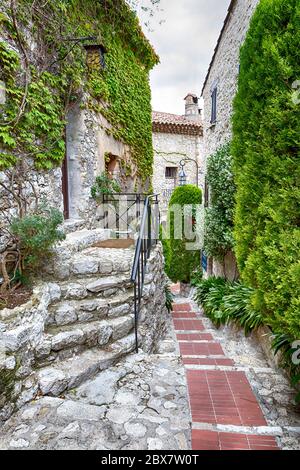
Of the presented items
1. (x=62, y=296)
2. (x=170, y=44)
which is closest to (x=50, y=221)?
(x=62, y=296)

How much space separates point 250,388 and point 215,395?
1.11ft

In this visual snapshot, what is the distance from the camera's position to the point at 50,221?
302cm

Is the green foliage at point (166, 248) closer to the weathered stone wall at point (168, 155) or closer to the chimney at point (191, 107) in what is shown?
the weathered stone wall at point (168, 155)

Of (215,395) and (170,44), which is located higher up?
(170,44)

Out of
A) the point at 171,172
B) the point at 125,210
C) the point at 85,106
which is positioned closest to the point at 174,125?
the point at 171,172

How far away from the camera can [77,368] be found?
7.57 ft

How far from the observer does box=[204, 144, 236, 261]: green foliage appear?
5.67 meters

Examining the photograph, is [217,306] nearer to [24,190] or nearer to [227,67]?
[24,190]

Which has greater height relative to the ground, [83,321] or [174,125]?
[174,125]

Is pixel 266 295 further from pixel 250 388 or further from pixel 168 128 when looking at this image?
pixel 168 128

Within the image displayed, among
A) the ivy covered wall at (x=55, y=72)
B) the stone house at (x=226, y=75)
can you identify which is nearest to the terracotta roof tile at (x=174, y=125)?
the stone house at (x=226, y=75)

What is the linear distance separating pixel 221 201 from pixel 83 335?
4.36m

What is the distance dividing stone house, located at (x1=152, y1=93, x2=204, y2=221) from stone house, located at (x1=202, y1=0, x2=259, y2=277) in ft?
15.2

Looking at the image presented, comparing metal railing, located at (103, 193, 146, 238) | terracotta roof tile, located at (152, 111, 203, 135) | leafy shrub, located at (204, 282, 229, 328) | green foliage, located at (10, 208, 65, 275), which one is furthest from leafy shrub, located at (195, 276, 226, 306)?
terracotta roof tile, located at (152, 111, 203, 135)
